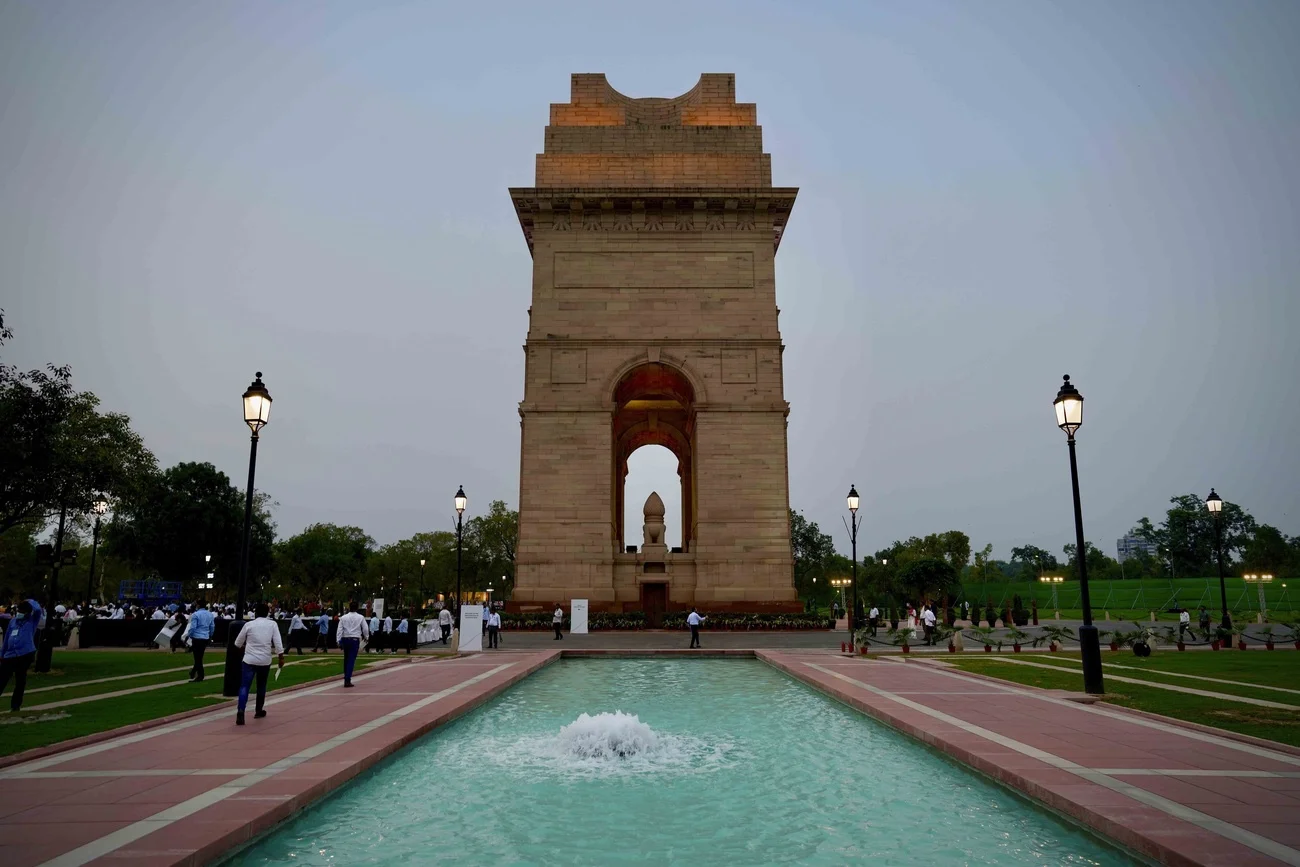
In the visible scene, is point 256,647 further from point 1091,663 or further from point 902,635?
point 902,635

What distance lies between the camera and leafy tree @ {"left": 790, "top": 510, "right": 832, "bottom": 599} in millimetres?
87500

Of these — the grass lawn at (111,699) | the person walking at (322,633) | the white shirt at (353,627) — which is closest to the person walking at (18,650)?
the grass lawn at (111,699)

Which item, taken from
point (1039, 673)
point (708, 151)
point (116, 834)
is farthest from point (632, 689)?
point (708, 151)

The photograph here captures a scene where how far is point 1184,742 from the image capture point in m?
9.13

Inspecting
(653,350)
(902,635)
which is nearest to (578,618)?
(902,635)

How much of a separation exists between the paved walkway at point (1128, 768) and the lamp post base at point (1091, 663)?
600mm

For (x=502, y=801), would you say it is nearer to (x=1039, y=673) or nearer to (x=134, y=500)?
(x=1039, y=673)

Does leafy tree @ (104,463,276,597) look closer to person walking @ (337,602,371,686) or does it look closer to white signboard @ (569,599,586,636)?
white signboard @ (569,599,586,636)

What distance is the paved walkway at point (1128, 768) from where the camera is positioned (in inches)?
225

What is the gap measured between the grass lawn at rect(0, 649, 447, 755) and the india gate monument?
16.2 m

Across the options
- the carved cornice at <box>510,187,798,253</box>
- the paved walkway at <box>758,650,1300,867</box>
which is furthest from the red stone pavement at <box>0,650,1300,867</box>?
the carved cornice at <box>510,187,798,253</box>

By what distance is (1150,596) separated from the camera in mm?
58531

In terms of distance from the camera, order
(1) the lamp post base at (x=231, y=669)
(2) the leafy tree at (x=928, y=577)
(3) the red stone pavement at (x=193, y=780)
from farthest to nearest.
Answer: (2) the leafy tree at (x=928, y=577) → (1) the lamp post base at (x=231, y=669) → (3) the red stone pavement at (x=193, y=780)

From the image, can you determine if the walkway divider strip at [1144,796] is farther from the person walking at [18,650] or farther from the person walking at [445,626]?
the person walking at [445,626]
